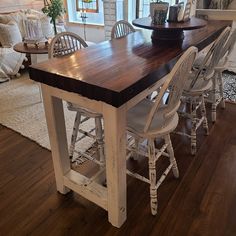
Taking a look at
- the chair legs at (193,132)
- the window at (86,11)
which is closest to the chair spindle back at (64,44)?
the chair legs at (193,132)

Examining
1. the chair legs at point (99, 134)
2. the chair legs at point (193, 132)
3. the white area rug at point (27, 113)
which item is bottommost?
the white area rug at point (27, 113)

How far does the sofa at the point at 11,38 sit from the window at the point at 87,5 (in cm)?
121

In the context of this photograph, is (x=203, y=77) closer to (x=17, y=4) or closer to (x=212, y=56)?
(x=212, y=56)

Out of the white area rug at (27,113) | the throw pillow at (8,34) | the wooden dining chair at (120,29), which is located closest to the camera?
the wooden dining chair at (120,29)

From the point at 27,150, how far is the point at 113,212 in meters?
1.05

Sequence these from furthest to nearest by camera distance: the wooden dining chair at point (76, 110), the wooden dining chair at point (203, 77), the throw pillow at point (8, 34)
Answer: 1. the throw pillow at point (8, 34)
2. the wooden dining chair at point (203, 77)
3. the wooden dining chair at point (76, 110)

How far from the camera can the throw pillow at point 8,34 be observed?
361 centimetres

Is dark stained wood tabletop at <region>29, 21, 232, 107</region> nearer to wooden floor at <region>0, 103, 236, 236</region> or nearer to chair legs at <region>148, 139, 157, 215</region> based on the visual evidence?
chair legs at <region>148, 139, 157, 215</region>

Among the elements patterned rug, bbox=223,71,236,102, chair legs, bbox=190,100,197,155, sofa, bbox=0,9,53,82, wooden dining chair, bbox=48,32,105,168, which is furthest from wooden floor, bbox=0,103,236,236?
sofa, bbox=0,9,53,82

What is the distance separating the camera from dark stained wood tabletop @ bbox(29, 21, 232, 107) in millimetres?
1078

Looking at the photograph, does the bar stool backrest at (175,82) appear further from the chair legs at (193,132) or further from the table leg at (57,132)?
the chair legs at (193,132)

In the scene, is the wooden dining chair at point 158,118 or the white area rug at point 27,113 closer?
the wooden dining chair at point 158,118

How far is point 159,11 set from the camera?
1.66 m

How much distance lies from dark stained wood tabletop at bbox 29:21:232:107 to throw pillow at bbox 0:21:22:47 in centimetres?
252
